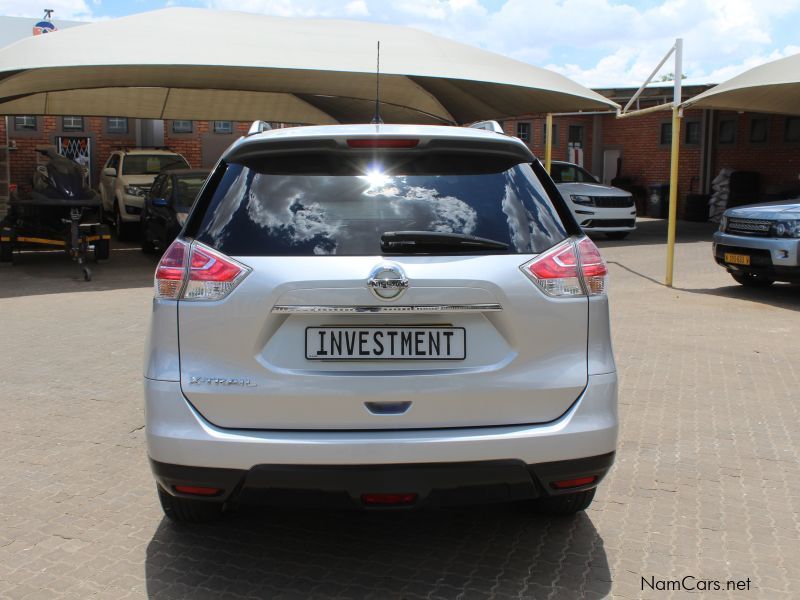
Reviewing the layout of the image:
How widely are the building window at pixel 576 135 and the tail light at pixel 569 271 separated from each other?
30.3 m

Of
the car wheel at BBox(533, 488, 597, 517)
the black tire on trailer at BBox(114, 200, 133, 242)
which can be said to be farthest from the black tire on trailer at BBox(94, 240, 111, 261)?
the car wheel at BBox(533, 488, 597, 517)

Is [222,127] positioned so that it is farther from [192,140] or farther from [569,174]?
[569,174]

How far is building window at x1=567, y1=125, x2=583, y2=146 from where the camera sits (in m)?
32.6

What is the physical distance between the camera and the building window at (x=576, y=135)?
107 ft

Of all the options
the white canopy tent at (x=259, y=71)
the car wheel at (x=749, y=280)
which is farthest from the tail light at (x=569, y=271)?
the white canopy tent at (x=259, y=71)

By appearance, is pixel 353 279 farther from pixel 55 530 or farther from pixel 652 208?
pixel 652 208

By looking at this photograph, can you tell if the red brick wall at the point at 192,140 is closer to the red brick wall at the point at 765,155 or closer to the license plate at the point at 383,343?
the red brick wall at the point at 765,155

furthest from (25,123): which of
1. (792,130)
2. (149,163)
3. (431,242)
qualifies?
(431,242)

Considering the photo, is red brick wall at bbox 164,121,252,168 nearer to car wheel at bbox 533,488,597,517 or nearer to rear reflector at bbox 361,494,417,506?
car wheel at bbox 533,488,597,517

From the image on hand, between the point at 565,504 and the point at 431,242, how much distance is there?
1.57 meters

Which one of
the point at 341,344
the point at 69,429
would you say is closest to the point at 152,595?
the point at 341,344

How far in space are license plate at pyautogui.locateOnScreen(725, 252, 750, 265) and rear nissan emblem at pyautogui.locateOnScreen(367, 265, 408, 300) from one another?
31.2ft

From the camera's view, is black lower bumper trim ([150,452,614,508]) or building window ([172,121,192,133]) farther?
building window ([172,121,192,133])

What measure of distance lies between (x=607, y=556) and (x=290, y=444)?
153 centimetres
